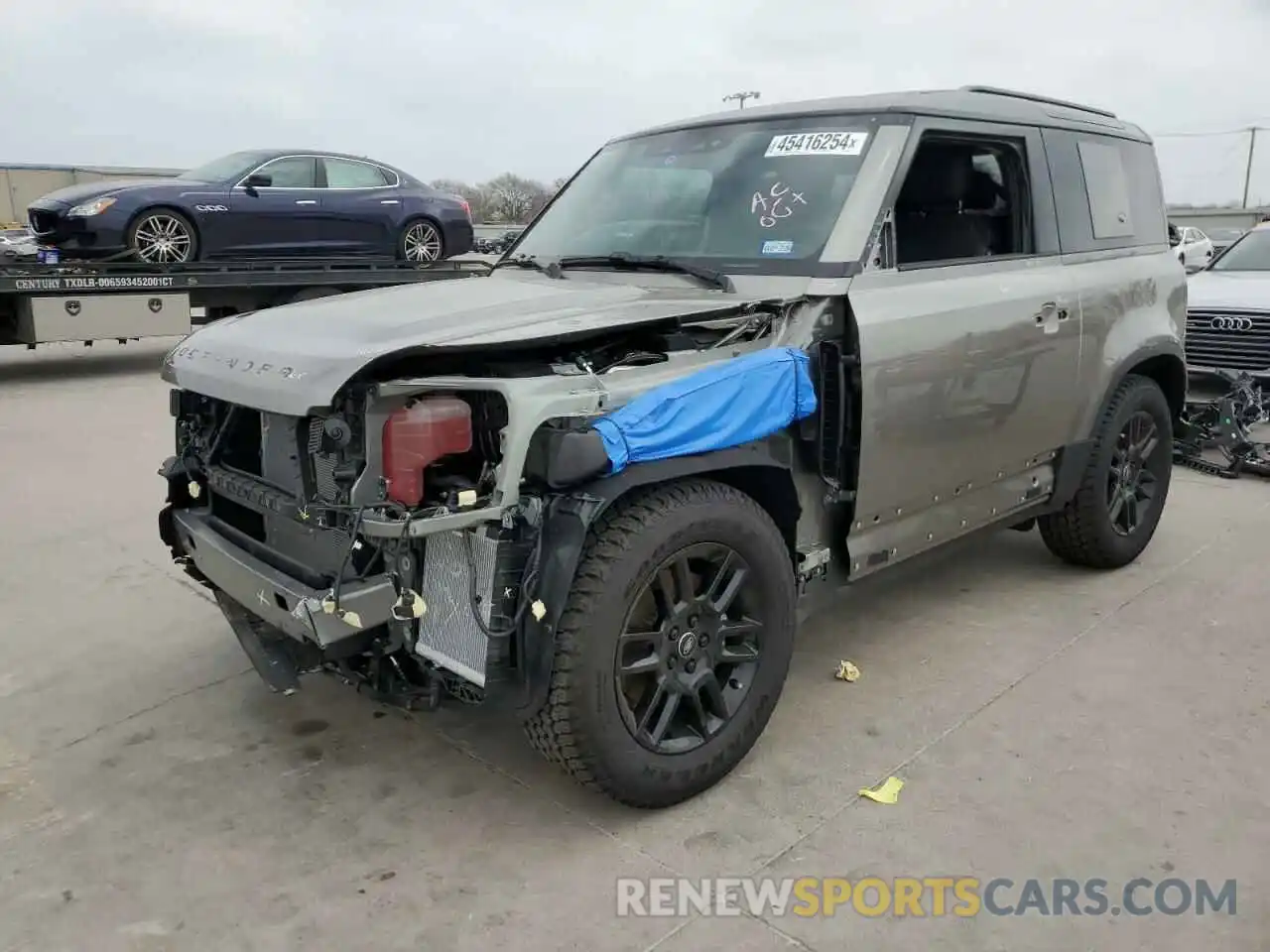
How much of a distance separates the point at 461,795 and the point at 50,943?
3.58 feet

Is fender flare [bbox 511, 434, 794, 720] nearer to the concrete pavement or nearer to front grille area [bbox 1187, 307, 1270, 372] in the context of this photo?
the concrete pavement

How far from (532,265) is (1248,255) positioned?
834cm

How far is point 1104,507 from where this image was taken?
466cm

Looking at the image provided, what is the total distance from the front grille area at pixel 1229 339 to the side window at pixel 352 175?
29.5ft

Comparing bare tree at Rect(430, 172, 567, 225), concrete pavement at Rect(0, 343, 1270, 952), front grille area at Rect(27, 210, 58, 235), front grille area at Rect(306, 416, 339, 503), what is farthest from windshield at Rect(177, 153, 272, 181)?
bare tree at Rect(430, 172, 567, 225)

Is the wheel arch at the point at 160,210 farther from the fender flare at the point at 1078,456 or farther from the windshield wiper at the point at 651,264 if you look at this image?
the fender flare at the point at 1078,456

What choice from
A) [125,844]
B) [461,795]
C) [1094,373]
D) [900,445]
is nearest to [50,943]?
[125,844]

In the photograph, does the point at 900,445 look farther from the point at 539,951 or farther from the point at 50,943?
the point at 50,943

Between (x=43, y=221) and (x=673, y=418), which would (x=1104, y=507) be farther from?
(x=43, y=221)

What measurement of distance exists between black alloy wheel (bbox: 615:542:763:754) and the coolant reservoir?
65 centimetres

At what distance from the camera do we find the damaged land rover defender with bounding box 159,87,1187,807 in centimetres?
261

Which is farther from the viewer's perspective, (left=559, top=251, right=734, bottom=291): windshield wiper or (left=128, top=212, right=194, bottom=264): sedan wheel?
(left=128, top=212, right=194, bottom=264): sedan wheel

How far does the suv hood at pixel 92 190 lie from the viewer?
10688 mm

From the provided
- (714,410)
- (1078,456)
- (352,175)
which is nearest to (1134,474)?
(1078,456)
